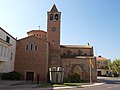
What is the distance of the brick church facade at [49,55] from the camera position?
41.6 m

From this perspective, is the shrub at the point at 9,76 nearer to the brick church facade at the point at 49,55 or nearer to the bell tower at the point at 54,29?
the brick church facade at the point at 49,55

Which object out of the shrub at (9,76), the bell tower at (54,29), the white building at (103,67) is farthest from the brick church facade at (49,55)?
the white building at (103,67)

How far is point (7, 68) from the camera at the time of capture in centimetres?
3653

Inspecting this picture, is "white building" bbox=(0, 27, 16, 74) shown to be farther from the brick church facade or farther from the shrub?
the brick church facade

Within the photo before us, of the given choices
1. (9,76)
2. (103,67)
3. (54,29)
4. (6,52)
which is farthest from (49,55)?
(103,67)

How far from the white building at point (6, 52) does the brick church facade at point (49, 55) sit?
2.28 metres

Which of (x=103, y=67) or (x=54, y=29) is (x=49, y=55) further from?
(x=103, y=67)

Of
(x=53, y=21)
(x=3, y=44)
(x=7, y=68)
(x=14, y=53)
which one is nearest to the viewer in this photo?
(x=3, y=44)

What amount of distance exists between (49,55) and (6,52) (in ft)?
52.1

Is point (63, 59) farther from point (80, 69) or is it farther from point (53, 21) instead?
point (53, 21)

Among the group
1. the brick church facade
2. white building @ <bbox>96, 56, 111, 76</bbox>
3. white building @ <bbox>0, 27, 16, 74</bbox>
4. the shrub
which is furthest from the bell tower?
white building @ <bbox>96, 56, 111, 76</bbox>

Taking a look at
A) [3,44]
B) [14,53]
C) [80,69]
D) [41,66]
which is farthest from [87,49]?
[3,44]

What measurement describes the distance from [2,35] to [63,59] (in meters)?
18.8

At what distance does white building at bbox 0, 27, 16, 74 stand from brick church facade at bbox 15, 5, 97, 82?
2.28 meters
